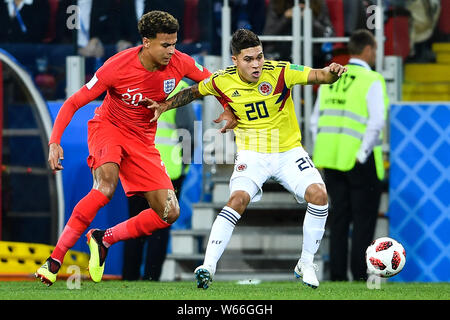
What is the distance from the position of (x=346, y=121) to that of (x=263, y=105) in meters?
2.39

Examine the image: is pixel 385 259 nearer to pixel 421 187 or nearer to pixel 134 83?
pixel 134 83

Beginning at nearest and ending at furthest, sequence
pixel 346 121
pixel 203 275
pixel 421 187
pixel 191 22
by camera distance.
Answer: pixel 203 275 < pixel 346 121 < pixel 421 187 < pixel 191 22

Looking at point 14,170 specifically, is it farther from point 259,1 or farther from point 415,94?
point 415,94

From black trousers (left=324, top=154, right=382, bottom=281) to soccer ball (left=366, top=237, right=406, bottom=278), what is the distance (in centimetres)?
189

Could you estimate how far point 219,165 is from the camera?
11.3 meters

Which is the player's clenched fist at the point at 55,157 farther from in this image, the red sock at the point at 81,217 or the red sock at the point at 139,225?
the red sock at the point at 139,225

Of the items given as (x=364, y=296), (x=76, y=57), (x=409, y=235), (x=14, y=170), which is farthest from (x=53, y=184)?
(x=364, y=296)

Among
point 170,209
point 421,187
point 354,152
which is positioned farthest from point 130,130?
point 421,187

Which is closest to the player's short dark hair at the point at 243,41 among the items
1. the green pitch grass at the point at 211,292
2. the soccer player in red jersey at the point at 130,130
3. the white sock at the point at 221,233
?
the soccer player in red jersey at the point at 130,130

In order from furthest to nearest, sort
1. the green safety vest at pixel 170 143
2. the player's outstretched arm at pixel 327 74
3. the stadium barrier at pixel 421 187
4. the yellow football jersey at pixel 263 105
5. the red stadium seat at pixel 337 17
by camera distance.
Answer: the red stadium seat at pixel 337 17, the stadium barrier at pixel 421 187, the green safety vest at pixel 170 143, the yellow football jersey at pixel 263 105, the player's outstretched arm at pixel 327 74

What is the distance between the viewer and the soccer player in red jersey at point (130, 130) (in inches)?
301

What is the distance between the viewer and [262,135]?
25.6ft

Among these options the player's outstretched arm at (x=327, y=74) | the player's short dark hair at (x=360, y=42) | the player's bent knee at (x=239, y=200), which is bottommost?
the player's bent knee at (x=239, y=200)

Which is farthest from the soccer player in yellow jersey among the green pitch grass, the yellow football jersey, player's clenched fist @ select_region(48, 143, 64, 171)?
→ player's clenched fist @ select_region(48, 143, 64, 171)
